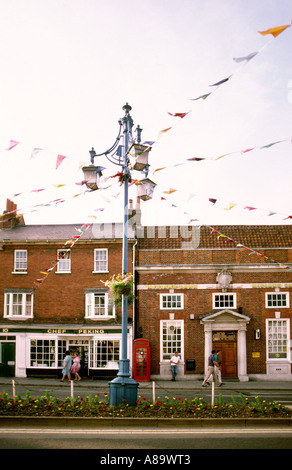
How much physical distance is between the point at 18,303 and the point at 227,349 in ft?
39.8

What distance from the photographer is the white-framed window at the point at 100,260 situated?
28.4 metres

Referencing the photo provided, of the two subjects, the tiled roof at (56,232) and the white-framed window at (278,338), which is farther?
the tiled roof at (56,232)

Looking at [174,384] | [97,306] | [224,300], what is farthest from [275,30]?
[97,306]

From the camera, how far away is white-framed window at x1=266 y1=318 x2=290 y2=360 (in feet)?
87.7

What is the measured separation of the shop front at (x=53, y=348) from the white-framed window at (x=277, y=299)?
8424mm

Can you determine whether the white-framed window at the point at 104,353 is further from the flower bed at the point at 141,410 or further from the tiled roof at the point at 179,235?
the flower bed at the point at 141,410

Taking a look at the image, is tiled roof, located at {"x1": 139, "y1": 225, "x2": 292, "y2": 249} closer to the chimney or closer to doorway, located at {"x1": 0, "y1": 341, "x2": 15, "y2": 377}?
the chimney

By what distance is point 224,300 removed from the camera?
27312mm

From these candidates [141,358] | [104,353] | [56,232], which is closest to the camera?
[141,358]

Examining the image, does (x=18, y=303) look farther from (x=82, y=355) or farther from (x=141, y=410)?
(x=141, y=410)

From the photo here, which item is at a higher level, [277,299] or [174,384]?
[277,299]

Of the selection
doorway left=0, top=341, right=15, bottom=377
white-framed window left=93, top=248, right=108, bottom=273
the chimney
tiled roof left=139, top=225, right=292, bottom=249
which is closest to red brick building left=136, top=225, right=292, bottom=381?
tiled roof left=139, top=225, right=292, bottom=249

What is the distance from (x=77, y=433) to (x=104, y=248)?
57.3 feet

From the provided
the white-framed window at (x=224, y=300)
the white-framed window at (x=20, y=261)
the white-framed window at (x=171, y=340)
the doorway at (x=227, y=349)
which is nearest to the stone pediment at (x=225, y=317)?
the white-framed window at (x=224, y=300)
